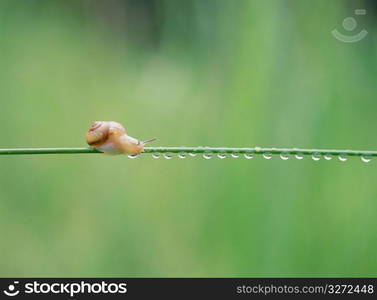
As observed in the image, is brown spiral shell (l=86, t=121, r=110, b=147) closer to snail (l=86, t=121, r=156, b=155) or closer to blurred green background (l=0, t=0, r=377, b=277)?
snail (l=86, t=121, r=156, b=155)

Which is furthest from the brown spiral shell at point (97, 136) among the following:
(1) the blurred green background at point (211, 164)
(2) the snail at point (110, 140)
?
(1) the blurred green background at point (211, 164)

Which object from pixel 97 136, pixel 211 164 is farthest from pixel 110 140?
pixel 211 164

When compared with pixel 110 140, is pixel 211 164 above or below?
above

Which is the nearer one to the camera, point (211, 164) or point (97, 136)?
point (97, 136)

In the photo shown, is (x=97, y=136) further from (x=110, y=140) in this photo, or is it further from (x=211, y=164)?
(x=211, y=164)

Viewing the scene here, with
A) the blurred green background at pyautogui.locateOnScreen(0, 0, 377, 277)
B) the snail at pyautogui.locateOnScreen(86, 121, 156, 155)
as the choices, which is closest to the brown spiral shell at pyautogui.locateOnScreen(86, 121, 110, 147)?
the snail at pyautogui.locateOnScreen(86, 121, 156, 155)

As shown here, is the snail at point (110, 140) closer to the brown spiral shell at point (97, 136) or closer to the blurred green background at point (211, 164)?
the brown spiral shell at point (97, 136)

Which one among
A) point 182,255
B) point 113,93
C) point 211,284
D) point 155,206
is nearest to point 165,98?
point 113,93
